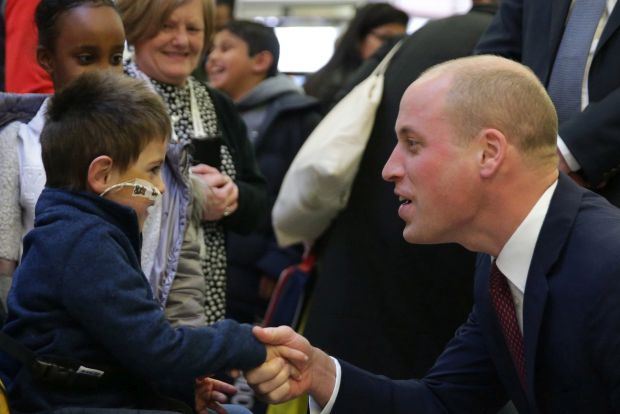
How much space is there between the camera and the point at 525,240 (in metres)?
2.64

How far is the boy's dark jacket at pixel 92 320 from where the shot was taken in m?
2.31

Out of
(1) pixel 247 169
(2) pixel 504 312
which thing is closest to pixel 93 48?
(1) pixel 247 169

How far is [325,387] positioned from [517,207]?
2.07ft

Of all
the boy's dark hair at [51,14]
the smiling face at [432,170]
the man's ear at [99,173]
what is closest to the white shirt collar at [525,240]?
Result: the smiling face at [432,170]

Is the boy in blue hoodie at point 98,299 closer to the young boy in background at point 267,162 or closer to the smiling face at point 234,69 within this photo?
the young boy in background at point 267,162

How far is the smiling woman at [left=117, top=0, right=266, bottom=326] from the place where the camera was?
10.1 feet

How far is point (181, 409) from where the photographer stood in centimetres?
246

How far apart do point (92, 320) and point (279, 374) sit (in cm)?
49

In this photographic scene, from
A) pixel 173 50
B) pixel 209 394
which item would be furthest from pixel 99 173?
pixel 173 50

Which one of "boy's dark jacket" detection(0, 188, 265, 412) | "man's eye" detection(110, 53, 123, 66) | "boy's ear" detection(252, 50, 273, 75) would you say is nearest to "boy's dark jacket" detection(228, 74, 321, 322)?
"boy's ear" detection(252, 50, 273, 75)

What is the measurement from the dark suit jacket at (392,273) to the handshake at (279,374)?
1247mm

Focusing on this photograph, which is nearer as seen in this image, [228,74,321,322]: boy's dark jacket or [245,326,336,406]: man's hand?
[245,326,336,406]: man's hand

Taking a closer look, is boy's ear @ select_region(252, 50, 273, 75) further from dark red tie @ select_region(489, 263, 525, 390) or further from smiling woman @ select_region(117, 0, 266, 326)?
dark red tie @ select_region(489, 263, 525, 390)

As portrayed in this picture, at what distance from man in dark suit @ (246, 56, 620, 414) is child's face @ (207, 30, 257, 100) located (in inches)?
126
